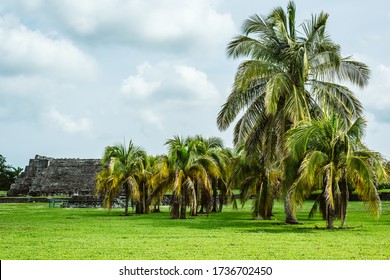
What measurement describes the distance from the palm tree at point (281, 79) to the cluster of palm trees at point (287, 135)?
4cm

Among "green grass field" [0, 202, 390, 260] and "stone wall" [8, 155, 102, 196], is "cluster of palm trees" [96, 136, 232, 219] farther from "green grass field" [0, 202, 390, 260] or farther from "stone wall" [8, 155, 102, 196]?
"stone wall" [8, 155, 102, 196]

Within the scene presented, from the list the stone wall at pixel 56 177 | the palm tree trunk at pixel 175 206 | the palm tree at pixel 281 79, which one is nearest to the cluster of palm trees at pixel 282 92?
the palm tree at pixel 281 79

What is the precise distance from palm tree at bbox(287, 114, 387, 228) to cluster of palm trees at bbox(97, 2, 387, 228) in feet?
0.10

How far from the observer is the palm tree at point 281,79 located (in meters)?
20.2

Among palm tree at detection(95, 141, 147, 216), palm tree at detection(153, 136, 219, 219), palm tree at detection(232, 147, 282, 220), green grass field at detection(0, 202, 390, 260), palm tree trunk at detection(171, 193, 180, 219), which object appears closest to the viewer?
green grass field at detection(0, 202, 390, 260)

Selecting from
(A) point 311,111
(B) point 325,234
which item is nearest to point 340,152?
(B) point 325,234

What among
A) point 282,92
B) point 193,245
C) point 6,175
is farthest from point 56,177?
point 193,245

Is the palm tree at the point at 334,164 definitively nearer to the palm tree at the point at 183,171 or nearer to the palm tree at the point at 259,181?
the palm tree at the point at 259,181

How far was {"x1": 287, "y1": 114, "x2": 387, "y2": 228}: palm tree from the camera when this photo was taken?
16.0 metres

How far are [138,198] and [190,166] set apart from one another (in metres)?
5.15

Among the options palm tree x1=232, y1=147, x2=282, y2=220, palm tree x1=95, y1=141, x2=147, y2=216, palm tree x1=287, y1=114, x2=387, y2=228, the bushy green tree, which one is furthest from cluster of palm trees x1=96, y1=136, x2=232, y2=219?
the bushy green tree

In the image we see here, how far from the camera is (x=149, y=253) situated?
10.6m

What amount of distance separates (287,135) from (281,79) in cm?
203

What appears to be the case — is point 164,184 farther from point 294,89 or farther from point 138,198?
point 294,89
